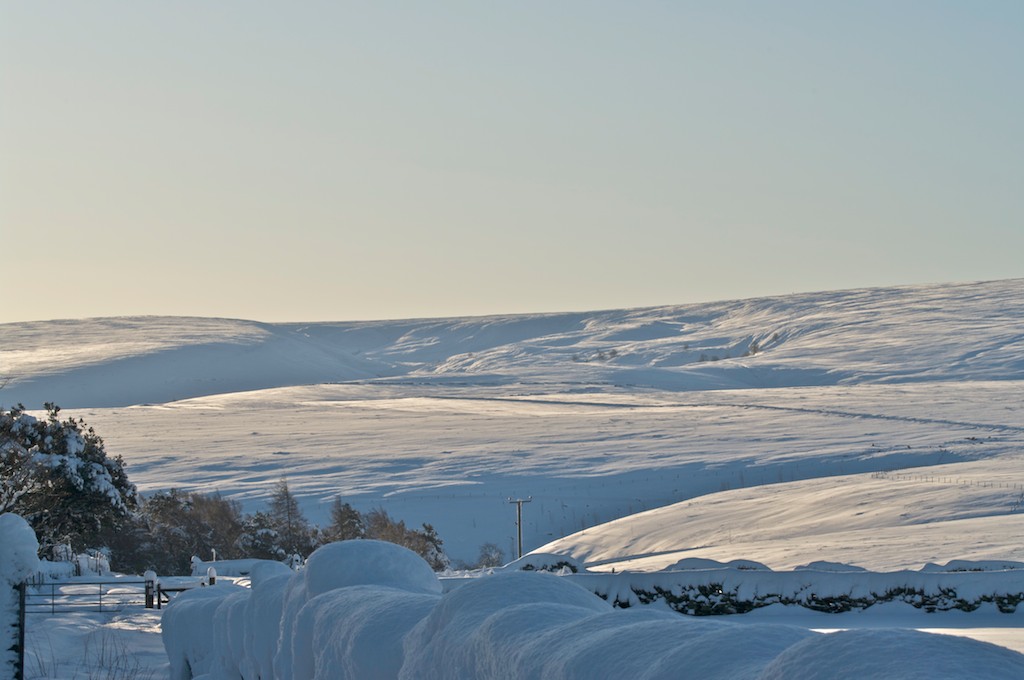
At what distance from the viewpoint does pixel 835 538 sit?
32.3 metres

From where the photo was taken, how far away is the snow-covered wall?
9.23 m

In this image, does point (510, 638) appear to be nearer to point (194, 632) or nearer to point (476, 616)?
point (476, 616)

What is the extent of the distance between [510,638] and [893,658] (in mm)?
1466

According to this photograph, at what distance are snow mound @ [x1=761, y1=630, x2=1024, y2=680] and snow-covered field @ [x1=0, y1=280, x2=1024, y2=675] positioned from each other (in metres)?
8.80

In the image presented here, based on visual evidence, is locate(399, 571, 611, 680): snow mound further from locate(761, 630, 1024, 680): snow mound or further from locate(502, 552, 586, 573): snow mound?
locate(502, 552, 586, 573): snow mound

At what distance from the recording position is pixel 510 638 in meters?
3.69

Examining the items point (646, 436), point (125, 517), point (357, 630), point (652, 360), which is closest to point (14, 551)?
point (357, 630)

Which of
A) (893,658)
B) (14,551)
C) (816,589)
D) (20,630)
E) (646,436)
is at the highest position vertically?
(893,658)

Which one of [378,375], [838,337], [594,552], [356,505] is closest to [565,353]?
[378,375]

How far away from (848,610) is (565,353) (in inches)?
7205

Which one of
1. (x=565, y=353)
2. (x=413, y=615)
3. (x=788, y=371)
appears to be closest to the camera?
(x=413, y=615)

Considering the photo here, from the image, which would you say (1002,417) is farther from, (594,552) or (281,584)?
(281,584)

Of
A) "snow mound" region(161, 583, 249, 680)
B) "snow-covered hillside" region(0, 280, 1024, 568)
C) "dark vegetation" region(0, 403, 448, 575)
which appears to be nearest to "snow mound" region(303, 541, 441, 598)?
"snow mound" region(161, 583, 249, 680)

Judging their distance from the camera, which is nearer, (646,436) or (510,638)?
(510,638)
